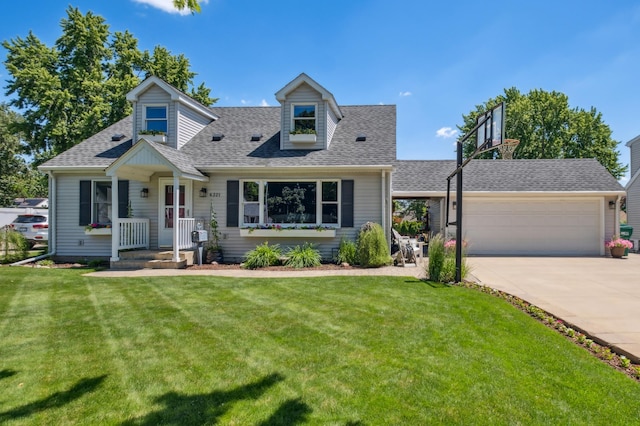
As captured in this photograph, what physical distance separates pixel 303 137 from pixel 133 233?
6.46 m

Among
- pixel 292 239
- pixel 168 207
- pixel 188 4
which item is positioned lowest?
pixel 292 239

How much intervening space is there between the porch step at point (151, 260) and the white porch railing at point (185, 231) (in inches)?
8.7

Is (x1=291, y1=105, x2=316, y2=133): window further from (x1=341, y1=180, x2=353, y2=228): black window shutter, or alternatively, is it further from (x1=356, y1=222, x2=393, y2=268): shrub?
(x1=356, y1=222, x2=393, y2=268): shrub

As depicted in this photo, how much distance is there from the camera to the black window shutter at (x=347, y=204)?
471 inches

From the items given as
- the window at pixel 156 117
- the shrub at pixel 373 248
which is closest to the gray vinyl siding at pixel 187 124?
the window at pixel 156 117

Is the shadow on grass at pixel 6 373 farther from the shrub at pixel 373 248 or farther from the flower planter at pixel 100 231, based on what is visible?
the flower planter at pixel 100 231

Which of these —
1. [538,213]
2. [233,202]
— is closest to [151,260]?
[233,202]

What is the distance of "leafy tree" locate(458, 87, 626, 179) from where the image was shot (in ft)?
104

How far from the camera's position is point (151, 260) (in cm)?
1114

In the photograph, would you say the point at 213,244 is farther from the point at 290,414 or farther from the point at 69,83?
the point at 69,83

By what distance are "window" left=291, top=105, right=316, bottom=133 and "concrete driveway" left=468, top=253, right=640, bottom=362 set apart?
7298 mm

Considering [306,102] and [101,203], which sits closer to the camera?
[101,203]

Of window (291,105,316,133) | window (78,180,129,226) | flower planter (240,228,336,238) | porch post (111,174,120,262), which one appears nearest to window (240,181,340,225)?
flower planter (240,228,336,238)

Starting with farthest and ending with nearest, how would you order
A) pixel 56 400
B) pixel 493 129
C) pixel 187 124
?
1. pixel 187 124
2. pixel 493 129
3. pixel 56 400
